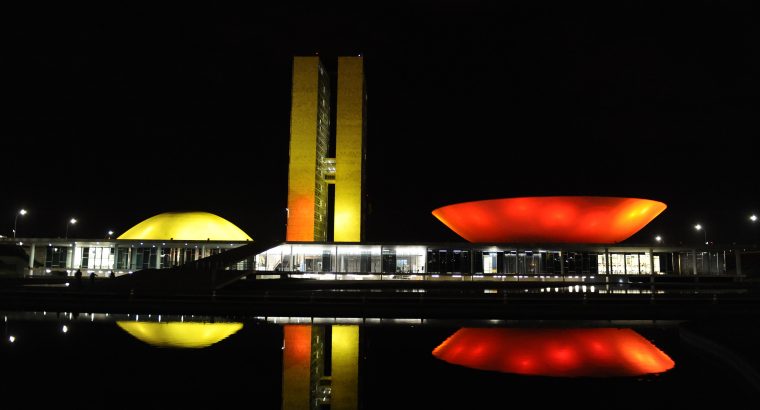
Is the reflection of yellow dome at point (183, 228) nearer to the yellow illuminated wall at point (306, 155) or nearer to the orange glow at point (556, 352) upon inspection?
the yellow illuminated wall at point (306, 155)

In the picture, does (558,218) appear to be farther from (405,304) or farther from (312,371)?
(312,371)

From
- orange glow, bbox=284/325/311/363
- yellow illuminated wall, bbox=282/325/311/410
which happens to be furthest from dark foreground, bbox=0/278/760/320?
yellow illuminated wall, bbox=282/325/311/410

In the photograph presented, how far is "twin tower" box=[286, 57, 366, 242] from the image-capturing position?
49375 mm

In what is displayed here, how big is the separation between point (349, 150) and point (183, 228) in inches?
629

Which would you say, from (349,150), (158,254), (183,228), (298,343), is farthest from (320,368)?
(349,150)

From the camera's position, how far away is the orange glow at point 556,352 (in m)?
9.65

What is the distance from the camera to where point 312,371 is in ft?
31.2

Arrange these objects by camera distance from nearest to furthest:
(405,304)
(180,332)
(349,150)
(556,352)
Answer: (556,352)
(180,332)
(405,304)
(349,150)

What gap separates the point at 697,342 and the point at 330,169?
1778 inches

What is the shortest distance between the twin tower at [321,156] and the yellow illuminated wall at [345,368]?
34950mm

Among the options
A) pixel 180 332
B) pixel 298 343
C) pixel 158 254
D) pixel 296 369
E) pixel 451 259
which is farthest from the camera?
pixel 158 254

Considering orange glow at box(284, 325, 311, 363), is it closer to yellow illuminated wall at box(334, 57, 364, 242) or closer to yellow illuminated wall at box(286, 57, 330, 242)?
yellow illuminated wall at box(286, 57, 330, 242)

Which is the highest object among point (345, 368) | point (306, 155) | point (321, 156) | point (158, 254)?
point (321, 156)

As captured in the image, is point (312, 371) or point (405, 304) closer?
point (312, 371)
